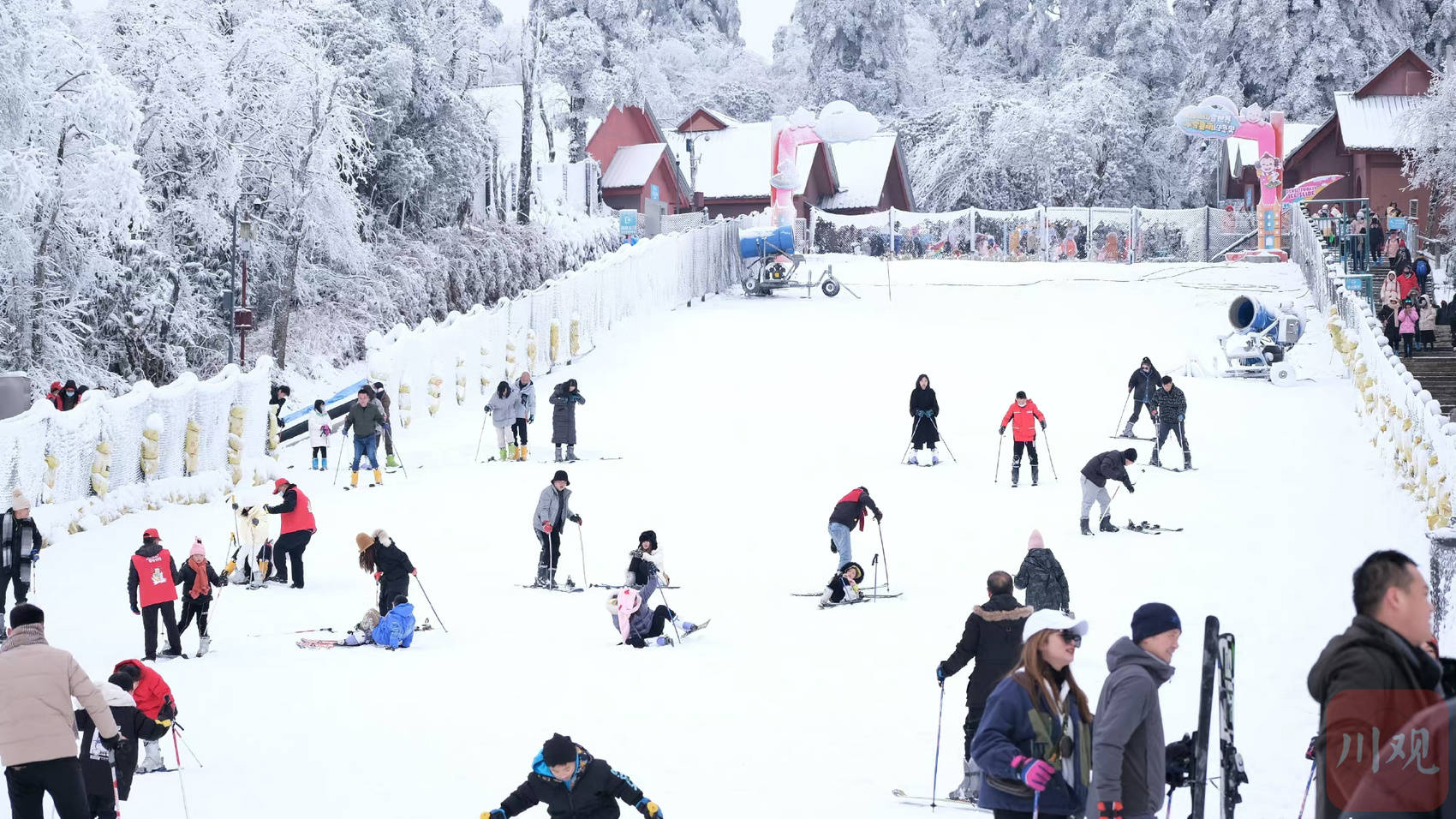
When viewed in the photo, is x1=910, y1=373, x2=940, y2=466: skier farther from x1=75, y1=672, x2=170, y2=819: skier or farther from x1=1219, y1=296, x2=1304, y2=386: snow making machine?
x1=75, y1=672, x2=170, y2=819: skier

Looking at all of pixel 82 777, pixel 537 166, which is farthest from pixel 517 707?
pixel 537 166

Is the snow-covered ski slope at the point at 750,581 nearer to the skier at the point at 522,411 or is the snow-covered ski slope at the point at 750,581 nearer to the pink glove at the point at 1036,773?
the skier at the point at 522,411

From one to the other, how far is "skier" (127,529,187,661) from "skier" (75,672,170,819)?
3453 millimetres

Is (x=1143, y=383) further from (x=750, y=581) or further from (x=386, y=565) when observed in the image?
(x=386, y=565)

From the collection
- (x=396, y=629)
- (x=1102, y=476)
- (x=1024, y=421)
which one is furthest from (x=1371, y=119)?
(x=396, y=629)

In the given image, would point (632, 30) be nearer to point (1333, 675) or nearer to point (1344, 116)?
point (1344, 116)

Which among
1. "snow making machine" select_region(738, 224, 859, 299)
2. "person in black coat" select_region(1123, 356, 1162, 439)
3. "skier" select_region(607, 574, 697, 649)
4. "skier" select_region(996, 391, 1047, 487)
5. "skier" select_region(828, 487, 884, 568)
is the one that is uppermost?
"snow making machine" select_region(738, 224, 859, 299)

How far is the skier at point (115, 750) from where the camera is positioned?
7867 mm

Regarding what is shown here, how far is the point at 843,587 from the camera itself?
14.5 meters

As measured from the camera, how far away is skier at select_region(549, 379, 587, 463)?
2286cm

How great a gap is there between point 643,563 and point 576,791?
23.4 feet

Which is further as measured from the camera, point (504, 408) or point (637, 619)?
point (504, 408)

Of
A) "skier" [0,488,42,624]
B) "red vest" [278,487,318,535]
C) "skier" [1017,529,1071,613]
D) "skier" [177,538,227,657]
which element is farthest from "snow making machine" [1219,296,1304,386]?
"skier" [0,488,42,624]

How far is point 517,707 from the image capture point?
36.1 feet
